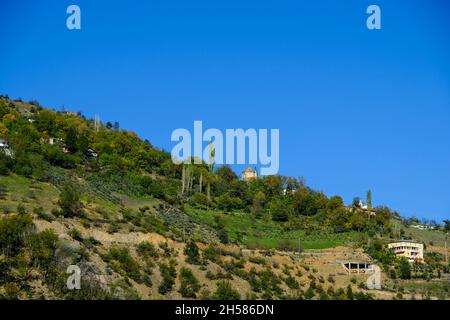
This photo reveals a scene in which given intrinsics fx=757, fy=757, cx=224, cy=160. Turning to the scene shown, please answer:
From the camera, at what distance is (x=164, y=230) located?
56094 millimetres

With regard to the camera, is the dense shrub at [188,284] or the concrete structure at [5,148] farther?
the concrete structure at [5,148]

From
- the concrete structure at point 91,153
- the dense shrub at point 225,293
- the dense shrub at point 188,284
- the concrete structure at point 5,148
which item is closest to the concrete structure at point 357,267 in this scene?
the dense shrub at point 225,293

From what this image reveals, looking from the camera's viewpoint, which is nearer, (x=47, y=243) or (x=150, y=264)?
(x=47, y=243)

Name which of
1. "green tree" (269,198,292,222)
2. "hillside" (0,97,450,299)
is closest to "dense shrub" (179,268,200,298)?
"hillside" (0,97,450,299)

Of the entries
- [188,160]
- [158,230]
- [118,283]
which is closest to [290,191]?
[188,160]

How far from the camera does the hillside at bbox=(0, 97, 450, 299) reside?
4084 cm

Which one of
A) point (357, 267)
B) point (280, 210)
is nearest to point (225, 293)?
point (357, 267)

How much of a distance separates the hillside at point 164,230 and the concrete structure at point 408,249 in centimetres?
109

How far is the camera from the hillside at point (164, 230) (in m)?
40.8

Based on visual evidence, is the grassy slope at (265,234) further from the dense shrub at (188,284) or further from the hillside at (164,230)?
the dense shrub at (188,284)

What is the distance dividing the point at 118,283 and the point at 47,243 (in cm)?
442

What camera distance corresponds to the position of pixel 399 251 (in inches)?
2547
